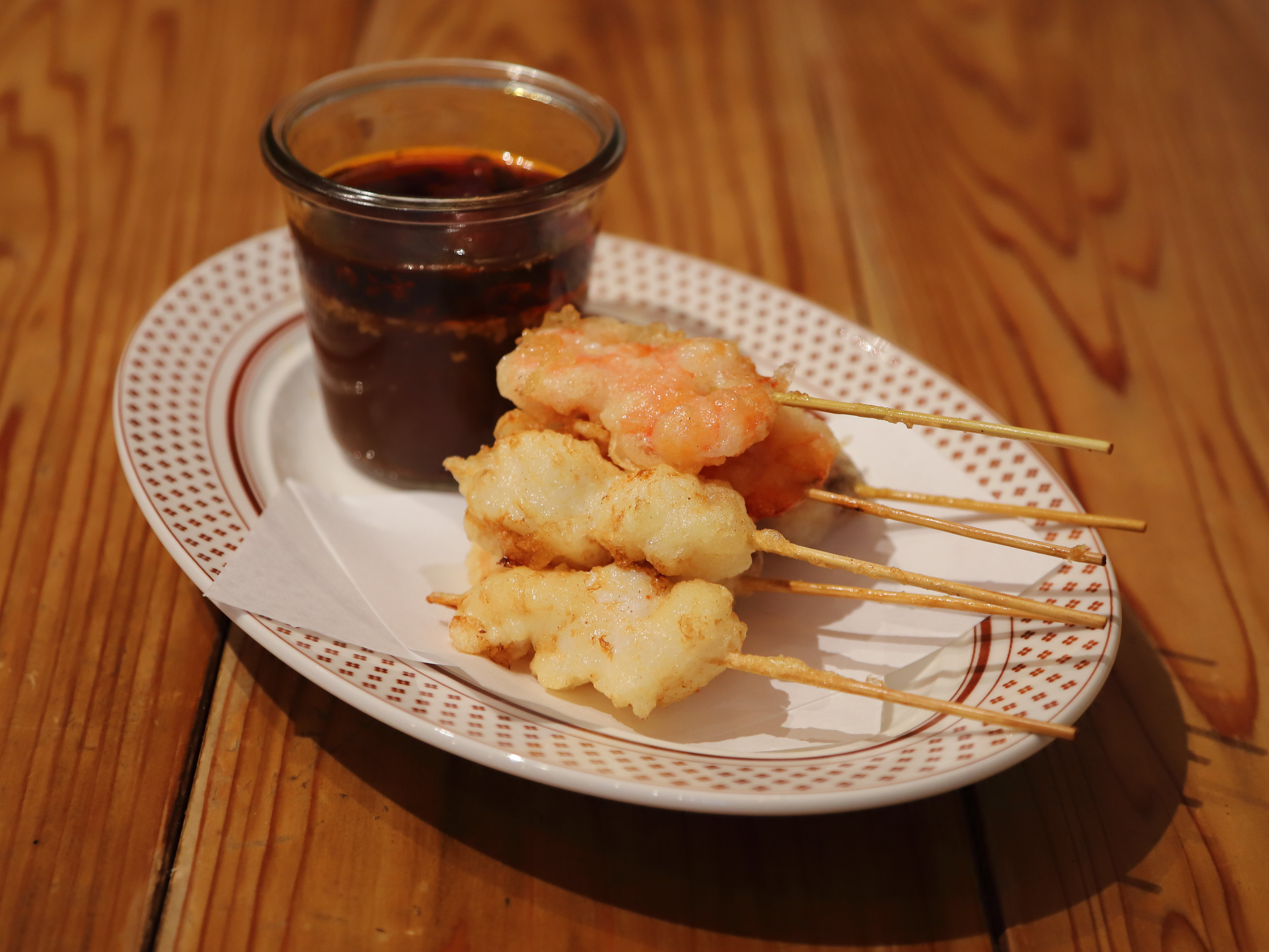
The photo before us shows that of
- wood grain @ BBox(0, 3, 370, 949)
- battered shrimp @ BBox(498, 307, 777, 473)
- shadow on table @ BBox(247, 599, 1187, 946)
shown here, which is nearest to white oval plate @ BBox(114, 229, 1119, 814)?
shadow on table @ BBox(247, 599, 1187, 946)

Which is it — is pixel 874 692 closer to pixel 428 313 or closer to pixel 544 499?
pixel 544 499

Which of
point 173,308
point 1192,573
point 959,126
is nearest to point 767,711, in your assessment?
point 1192,573

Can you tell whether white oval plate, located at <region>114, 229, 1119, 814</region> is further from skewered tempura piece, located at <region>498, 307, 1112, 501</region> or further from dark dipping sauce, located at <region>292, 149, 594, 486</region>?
skewered tempura piece, located at <region>498, 307, 1112, 501</region>

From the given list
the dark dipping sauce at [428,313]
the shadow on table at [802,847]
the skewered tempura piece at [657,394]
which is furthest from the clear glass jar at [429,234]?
the shadow on table at [802,847]

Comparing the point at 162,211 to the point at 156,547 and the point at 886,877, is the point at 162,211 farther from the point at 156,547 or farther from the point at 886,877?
the point at 886,877

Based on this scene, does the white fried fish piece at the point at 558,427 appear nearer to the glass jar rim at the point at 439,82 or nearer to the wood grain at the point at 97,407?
the glass jar rim at the point at 439,82

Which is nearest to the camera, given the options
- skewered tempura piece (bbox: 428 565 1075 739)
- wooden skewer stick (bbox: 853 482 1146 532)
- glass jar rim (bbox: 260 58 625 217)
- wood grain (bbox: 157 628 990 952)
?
wood grain (bbox: 157 628 990 952)
